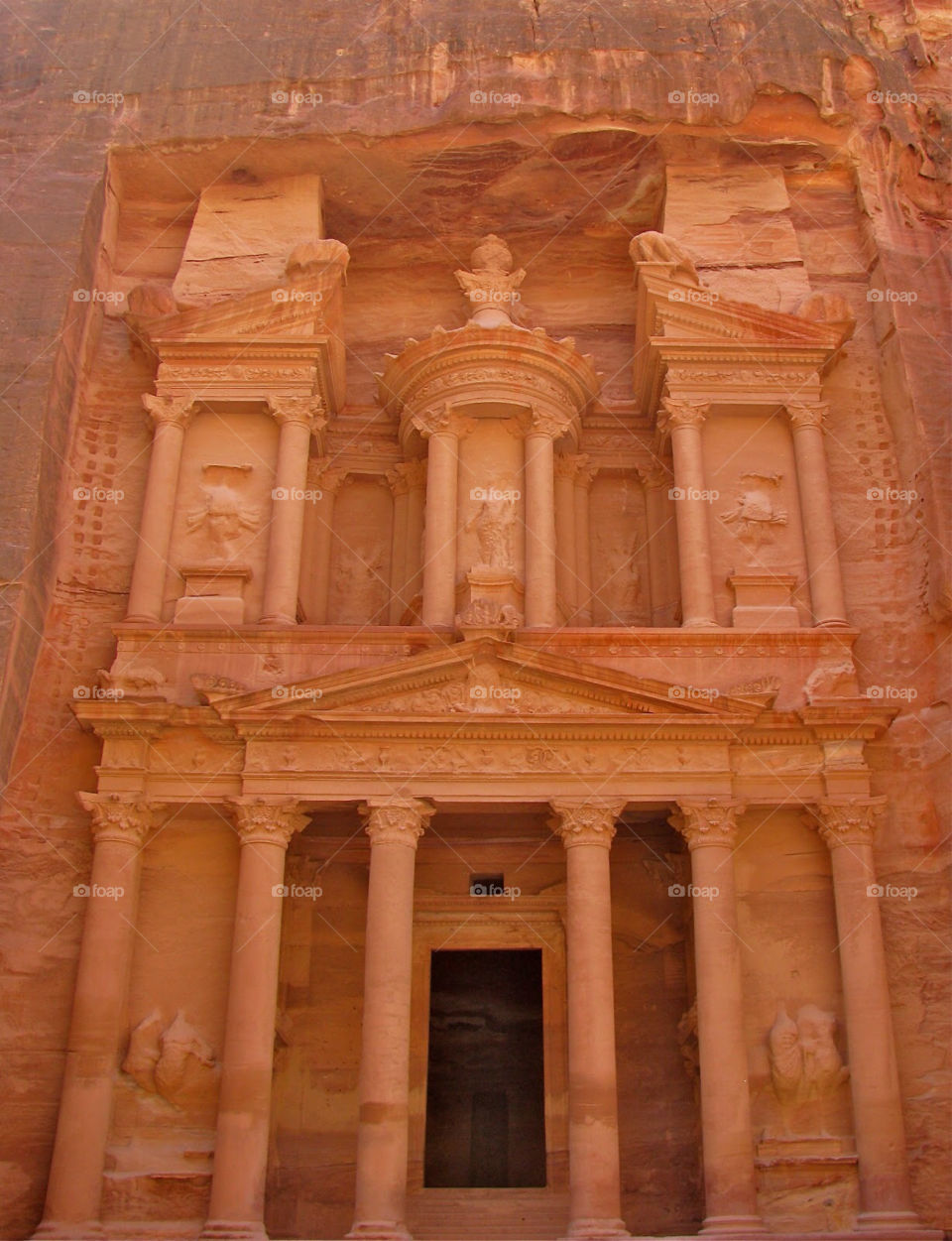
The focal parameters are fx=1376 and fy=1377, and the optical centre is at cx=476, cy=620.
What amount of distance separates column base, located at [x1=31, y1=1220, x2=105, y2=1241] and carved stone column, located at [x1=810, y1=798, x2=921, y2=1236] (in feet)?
24.8

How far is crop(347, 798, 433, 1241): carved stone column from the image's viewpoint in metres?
13.6

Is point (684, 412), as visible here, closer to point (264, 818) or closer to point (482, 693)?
point (482, 693)

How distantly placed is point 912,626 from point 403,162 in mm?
9679

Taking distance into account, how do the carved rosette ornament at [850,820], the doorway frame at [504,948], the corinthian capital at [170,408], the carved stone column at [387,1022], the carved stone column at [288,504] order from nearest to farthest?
the carved stone column at [387,1022]
the carved rosette ornament at [850,820]
the doorway frame at [504,948]
the carved stone column at [288,504]
the corinthian capital at [170,408]

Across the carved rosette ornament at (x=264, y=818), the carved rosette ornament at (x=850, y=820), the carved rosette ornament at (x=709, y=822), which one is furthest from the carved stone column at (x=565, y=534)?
the carved rosette ornament at (x=264, y=818)

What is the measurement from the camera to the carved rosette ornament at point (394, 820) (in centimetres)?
1501

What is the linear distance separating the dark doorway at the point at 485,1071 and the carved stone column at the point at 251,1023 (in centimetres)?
330

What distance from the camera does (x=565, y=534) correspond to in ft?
61.5

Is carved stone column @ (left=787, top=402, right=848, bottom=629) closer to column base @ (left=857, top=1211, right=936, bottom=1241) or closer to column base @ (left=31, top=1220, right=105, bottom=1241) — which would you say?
column base @ (left=857, top=1211, right=936, bottom=1241)

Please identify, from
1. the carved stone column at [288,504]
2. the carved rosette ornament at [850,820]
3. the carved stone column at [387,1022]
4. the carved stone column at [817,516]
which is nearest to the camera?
the carved stone column at [387,1022]

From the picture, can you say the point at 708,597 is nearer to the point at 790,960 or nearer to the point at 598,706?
the point at 598,706

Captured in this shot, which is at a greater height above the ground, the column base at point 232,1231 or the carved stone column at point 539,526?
the carved stone column at point 539,526

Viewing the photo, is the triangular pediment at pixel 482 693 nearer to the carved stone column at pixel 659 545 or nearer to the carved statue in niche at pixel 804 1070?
the carved stone column at pixel 659 545

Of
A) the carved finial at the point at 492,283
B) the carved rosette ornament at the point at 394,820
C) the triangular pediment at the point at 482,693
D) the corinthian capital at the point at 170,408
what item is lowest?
the carved rosette ornament at the point at 394,820
